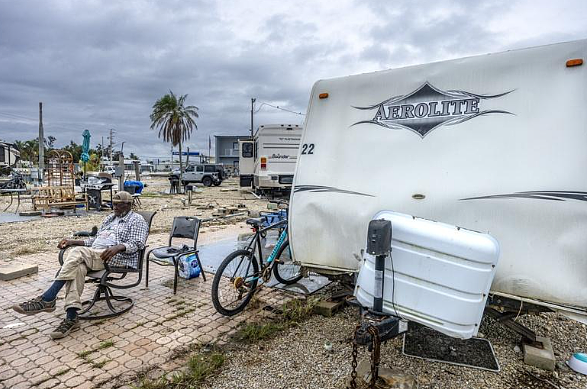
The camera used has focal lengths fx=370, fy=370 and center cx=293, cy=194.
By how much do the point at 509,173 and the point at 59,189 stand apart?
11.4m

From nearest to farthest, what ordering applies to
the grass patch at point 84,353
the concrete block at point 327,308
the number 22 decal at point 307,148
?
the grass patch at point 84,353 → the number 22 decal at point 307,148 → the concrete block at point 327,308

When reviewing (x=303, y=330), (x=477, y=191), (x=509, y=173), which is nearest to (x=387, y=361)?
(x=303, y=330)

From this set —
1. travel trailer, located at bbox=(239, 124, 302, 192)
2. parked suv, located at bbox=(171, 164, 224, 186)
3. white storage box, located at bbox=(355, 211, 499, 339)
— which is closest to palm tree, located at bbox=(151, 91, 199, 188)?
parked suv, located at bbox=(171, 164, 224, 186)

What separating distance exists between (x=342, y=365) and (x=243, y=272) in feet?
4.60

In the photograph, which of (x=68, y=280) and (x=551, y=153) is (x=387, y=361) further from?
(x=68, y=280)

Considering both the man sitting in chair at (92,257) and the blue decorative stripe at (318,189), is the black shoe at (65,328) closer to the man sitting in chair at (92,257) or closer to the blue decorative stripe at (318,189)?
the man sitting in chair at (92,257)

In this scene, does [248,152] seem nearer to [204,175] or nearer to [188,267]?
[204,175]

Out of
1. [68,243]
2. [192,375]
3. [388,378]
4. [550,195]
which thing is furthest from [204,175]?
[550,195]

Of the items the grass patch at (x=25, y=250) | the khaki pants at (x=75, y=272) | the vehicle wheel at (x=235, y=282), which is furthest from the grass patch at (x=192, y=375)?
the grass patch at (x=25, y=250)

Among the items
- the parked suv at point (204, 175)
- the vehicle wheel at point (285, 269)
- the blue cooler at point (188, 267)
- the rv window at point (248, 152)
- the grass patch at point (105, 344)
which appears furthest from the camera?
the parked suv at point (204, 175)

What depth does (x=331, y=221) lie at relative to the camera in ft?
11.2

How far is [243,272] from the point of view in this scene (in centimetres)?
381

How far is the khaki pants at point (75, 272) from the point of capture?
3264 mm

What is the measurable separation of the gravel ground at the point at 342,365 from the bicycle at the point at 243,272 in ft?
2.13
